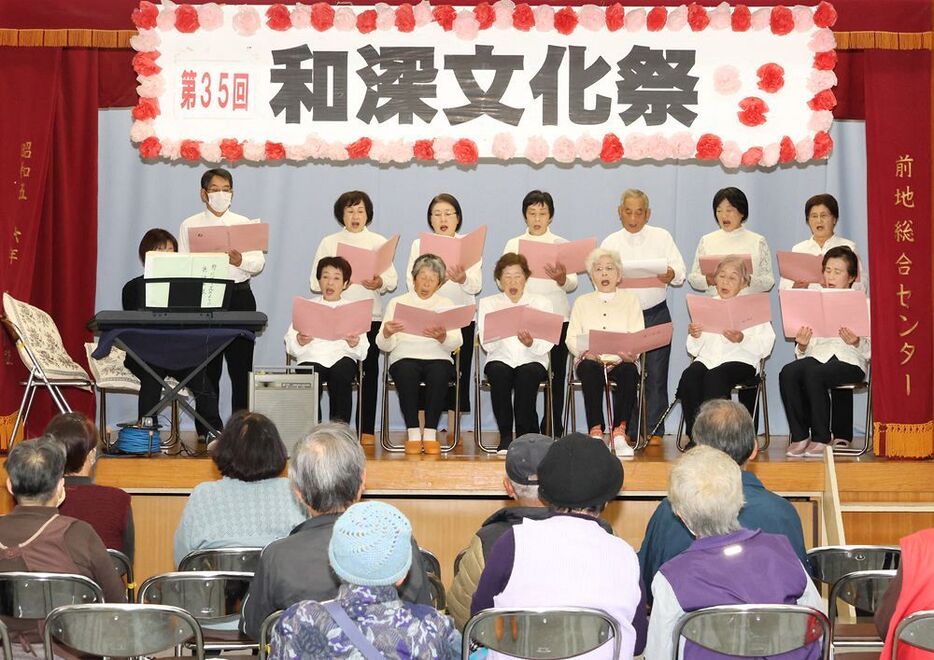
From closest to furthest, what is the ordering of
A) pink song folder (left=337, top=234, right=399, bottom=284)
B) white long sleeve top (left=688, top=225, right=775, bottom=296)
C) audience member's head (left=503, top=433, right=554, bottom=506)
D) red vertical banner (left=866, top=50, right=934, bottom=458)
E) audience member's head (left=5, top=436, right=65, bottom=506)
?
audience member's head (left=503, top=433, right=554, bottom=506) → audience member's head (left=5, top=436, right=65, bottom=506) → red vertical banner (left=866, top=50, right=934, bottom=458) → pink song folder (left=337, top=234, right=399, bottom=284) → white long sleeve top (left=688, top=225, right=775, bottom=296)

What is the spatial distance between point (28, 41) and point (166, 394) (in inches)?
76.2

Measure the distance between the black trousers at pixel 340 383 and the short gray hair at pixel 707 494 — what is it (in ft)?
10.3

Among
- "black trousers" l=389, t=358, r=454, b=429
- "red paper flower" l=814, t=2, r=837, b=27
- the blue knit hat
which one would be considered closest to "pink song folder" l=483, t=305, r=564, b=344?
"black trousers" l=389, t=358, r=454, b=429

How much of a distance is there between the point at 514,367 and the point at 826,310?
4.83 ft

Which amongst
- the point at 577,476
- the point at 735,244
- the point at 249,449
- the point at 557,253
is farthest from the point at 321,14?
the point at 577,476

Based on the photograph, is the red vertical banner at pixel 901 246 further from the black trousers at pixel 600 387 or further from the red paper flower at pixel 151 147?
the red paper flower at pixel 151 147

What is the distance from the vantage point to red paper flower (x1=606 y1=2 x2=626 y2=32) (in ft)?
19.6

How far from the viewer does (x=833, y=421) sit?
19.5 feet

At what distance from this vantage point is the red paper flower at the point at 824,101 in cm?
590

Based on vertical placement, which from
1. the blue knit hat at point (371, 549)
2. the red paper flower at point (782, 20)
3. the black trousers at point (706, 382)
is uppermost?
the red paper flower at point (782, 20)

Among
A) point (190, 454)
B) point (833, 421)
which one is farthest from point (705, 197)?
point (190, 454)

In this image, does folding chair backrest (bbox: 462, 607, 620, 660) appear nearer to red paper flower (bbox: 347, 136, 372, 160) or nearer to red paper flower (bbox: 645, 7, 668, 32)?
red paper flower (bbox: 347, 136, 372, 160)

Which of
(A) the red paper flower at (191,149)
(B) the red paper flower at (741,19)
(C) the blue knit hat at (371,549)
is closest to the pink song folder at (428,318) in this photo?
(A) the red paper flower at (191,149)

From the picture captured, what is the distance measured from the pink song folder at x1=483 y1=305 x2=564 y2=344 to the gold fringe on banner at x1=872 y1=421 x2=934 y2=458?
1.59m
